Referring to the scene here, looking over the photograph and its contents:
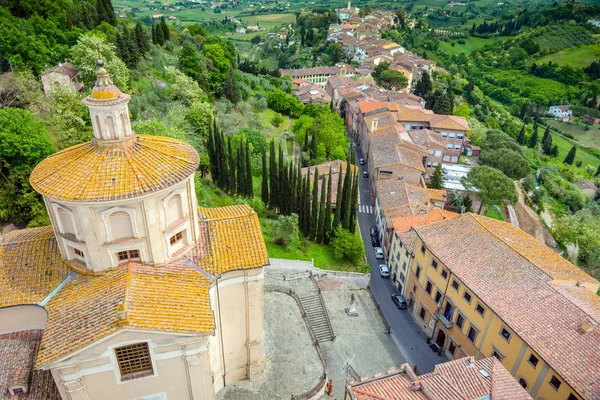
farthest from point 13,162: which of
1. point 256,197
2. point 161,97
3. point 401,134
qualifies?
point 401,134

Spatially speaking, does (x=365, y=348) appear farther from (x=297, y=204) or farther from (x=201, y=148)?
(x=201, y=148)

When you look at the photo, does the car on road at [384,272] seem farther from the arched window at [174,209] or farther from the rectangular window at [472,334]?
the arched window at [174,209]

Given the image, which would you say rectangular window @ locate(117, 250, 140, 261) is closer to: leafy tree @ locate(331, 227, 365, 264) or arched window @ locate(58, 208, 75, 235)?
arched window @ locate(58, 208, 75, 235)

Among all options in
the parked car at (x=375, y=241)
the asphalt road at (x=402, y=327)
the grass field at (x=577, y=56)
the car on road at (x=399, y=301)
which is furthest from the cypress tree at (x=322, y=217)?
the grass field at (x=577, y=56)

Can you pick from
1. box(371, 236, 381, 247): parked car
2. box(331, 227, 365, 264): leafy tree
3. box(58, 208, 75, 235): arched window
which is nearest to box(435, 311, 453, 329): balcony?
box(331, 227, 365, 264): leafy tree

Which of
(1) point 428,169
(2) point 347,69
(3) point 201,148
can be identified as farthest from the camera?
(2) point 347,69

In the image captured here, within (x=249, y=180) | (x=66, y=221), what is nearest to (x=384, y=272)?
(x=249, y=180)
